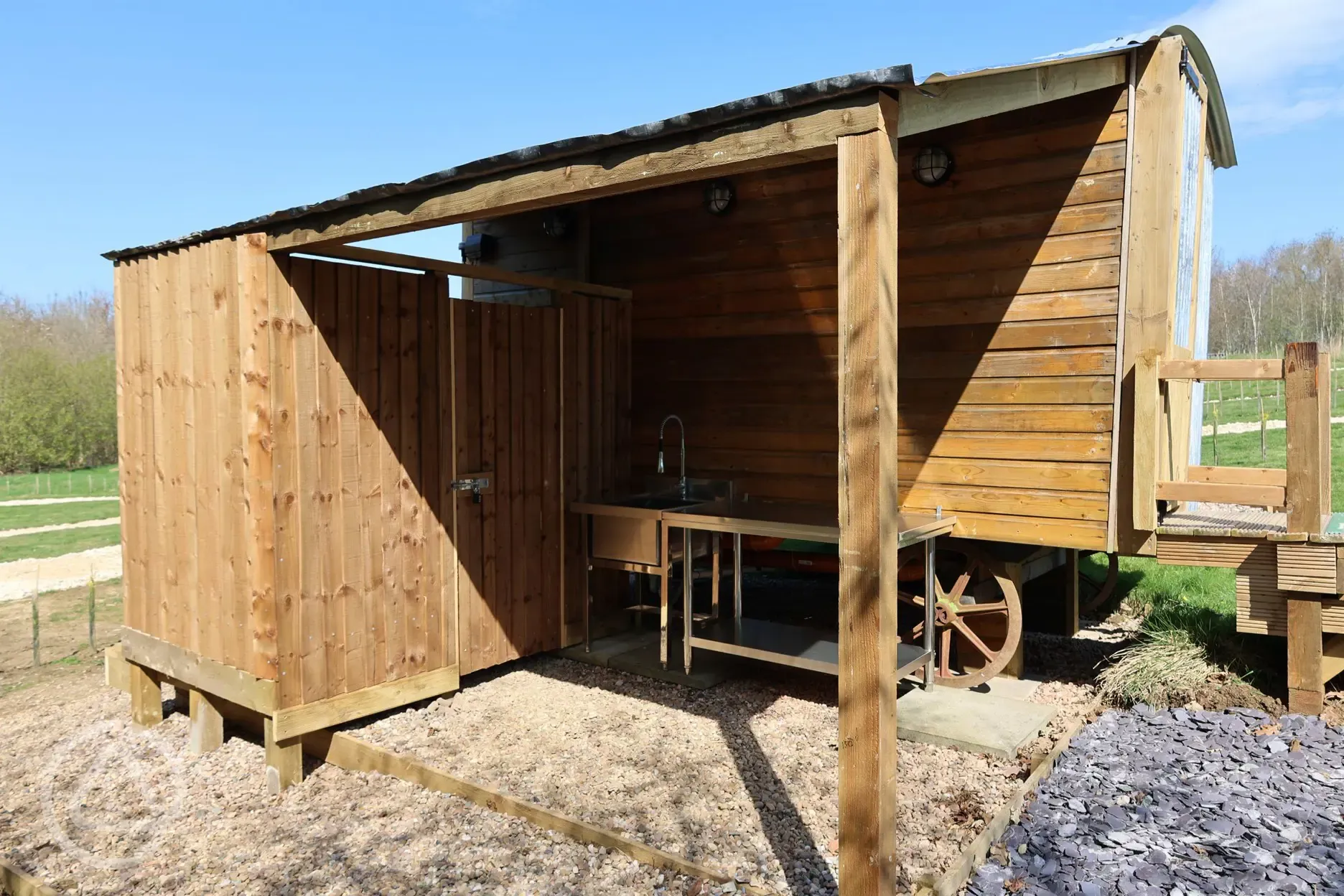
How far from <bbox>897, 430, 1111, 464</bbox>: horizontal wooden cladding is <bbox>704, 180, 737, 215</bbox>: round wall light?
189 cm

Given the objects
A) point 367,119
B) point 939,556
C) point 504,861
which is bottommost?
point 504,861

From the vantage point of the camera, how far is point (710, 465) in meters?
5.75

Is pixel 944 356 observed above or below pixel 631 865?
above

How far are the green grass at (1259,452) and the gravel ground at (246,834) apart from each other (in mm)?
10175

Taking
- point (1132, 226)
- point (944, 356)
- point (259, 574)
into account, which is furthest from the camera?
point (944, 356)

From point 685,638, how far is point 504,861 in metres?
1.88

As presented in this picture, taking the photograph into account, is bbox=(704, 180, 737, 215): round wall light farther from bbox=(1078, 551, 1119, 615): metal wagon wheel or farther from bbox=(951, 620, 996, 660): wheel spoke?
bbox=(1078, 551, 1119, 615): metal wagon wheel

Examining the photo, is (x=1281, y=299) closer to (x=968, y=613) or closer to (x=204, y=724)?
(x=968, y=613)

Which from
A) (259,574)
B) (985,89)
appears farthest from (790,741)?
(985,89)

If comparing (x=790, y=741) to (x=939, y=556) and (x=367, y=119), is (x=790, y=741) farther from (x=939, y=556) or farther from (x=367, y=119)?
(x=367, y=119)

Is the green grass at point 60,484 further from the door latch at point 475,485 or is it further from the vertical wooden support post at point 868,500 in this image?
the vertical wooden support post at point 868,500

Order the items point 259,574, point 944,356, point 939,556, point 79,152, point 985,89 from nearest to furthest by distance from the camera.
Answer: point 985,89
point 259,574
point 944,356
point 939,556
point 79,152

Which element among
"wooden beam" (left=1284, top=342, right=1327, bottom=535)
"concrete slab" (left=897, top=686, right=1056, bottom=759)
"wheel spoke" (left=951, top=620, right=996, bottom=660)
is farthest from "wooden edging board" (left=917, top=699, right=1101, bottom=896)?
"wooden beam" (left=1284, top=342, right=1327, bottom=535)

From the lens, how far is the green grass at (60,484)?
1839 cm
